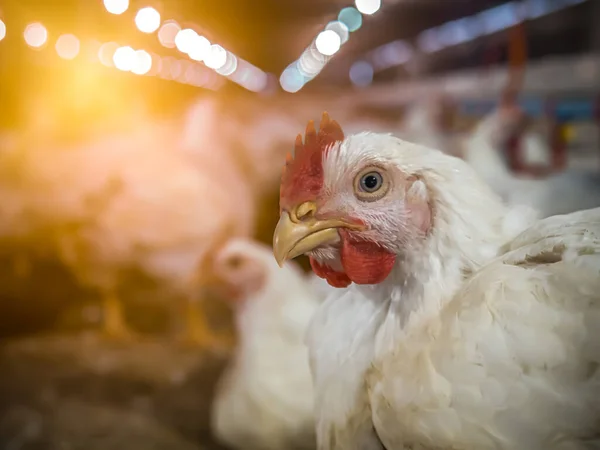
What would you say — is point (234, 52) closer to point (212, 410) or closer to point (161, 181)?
point (161, 181)

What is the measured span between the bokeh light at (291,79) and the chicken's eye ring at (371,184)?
44 cm

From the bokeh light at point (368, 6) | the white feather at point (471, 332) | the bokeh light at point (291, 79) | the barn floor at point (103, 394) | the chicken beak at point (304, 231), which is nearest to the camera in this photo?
the white feather at point (471, 332)

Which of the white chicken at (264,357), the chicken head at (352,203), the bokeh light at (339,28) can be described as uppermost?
the bokeh light at (339,28)

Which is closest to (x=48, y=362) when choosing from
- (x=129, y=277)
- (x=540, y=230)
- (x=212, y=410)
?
(x=129, y=277)

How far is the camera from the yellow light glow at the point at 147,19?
101 cm

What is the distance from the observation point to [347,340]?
0.71m

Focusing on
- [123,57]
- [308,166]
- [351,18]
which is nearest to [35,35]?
[123,57]

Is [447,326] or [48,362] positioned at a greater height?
[447,326]

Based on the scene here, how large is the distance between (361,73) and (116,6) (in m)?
0.50

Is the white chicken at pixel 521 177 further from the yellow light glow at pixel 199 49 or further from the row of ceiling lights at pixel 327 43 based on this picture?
the yellow light glow at pixel 199 49

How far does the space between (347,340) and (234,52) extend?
24.3 inches

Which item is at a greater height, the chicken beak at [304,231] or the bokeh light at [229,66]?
the bokeh light at [229,66]

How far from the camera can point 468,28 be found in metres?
1.14

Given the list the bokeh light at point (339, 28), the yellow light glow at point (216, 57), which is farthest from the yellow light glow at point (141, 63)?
the bokeh light at point (339, 28)
